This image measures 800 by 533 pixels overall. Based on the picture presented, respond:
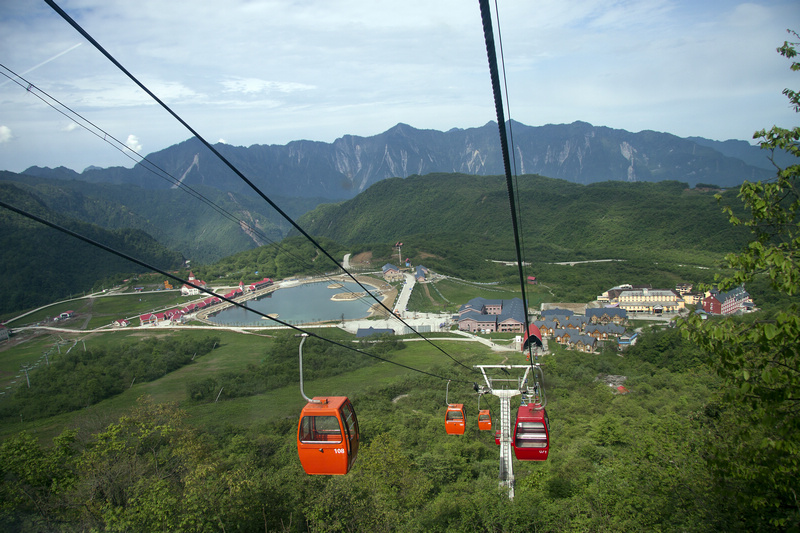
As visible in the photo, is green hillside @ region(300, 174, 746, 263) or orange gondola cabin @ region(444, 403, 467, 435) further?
green hillside @ region(300, 174, 746, 263)

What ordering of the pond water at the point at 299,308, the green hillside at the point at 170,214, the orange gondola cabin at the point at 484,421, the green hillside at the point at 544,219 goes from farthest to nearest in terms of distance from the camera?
the green hillside at the point at 170,214 < the green hillside at the point at 544,219 < the pond water at the point at 299,308 < the orange gondola cabin at the point at 484,421

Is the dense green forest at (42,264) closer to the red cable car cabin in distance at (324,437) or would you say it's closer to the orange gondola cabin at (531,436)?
the red cable car cabin in distance at (324,437)

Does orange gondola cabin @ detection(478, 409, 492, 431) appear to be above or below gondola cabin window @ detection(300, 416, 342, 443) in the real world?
below

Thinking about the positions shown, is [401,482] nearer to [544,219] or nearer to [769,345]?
[769,345]

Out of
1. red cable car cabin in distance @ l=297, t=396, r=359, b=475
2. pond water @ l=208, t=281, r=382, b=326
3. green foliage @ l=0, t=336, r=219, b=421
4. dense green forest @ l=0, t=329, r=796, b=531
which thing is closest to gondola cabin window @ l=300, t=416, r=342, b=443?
red cable car cabin in distance @ l=297, t=396, r=359, b=475

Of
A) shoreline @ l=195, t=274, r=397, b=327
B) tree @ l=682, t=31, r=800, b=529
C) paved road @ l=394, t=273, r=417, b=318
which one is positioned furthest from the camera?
shoreline @ l=195, t=274, r=397, b=327

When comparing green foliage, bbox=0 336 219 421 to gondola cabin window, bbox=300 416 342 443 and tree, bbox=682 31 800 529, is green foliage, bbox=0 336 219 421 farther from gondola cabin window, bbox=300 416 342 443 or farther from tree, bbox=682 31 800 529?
tree, bbox=682 31 800 529

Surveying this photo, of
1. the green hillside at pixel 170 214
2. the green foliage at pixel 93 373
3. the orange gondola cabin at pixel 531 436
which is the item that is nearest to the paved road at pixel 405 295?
the green foliage at pixel 93 373
